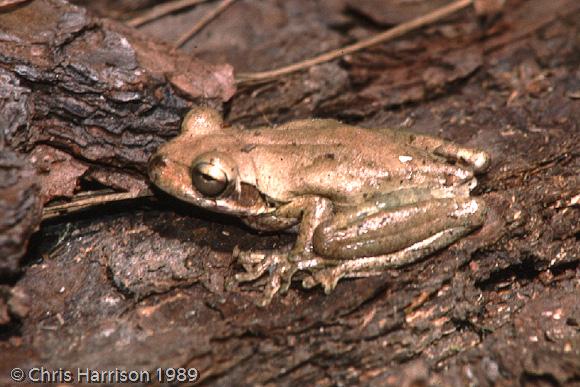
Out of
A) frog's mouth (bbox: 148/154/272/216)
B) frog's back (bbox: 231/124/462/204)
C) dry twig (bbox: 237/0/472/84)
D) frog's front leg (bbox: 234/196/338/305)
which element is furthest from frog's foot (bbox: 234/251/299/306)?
dry twig (bbox: 237/0/472/84)

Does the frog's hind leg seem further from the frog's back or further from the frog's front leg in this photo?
the frog's back

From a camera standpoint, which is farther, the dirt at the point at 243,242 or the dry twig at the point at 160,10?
the dry twig at the point at 160,10

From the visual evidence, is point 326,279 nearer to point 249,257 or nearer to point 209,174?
point 249,257

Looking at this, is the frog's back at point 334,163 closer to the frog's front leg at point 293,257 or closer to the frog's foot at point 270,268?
the frog's front leg at point 293,257

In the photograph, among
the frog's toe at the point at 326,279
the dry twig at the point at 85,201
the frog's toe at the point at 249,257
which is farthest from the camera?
the dry twig at the point at 85,201

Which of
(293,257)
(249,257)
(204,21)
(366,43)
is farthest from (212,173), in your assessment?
(204,21)

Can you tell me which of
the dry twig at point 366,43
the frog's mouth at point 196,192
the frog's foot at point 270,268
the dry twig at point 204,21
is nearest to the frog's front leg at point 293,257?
the frog's foot at point 270,268

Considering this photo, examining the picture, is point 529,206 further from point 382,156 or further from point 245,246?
point 245,246
